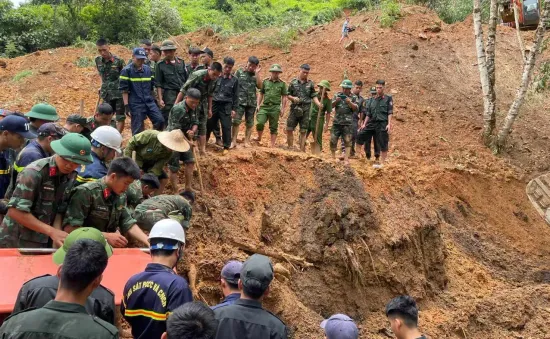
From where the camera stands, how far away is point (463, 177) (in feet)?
41.7

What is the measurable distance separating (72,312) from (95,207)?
2.06 metres

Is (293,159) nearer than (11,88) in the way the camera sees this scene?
Yes

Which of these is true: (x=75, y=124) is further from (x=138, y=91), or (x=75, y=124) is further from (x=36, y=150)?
(x=138, y=91)

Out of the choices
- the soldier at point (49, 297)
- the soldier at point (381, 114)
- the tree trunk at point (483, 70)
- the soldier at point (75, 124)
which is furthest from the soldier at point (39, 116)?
the tree trunk at point (483, 70)

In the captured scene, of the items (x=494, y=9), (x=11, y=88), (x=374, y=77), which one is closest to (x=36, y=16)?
(x=11, y=88)

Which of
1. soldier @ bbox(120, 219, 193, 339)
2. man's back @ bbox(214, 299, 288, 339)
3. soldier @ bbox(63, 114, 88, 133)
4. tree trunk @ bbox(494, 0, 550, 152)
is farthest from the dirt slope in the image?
man's back @ bbox(214, 299, 288, 339)

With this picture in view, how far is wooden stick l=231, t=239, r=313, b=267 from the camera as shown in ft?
23.4

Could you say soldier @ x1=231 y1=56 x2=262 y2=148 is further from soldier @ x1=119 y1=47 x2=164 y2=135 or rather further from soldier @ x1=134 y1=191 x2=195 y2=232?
soldier @ x1=134 y1=191 x2=195 y2=232

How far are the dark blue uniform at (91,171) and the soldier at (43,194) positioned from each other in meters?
0.58

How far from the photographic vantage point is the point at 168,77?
905 centimetres

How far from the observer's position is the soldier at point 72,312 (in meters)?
2.58

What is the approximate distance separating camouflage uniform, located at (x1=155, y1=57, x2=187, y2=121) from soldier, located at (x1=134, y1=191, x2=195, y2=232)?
3.81 metres

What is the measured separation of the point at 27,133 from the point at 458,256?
819 cm

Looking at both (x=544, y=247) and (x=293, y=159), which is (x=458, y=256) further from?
(x=293, y=159)
